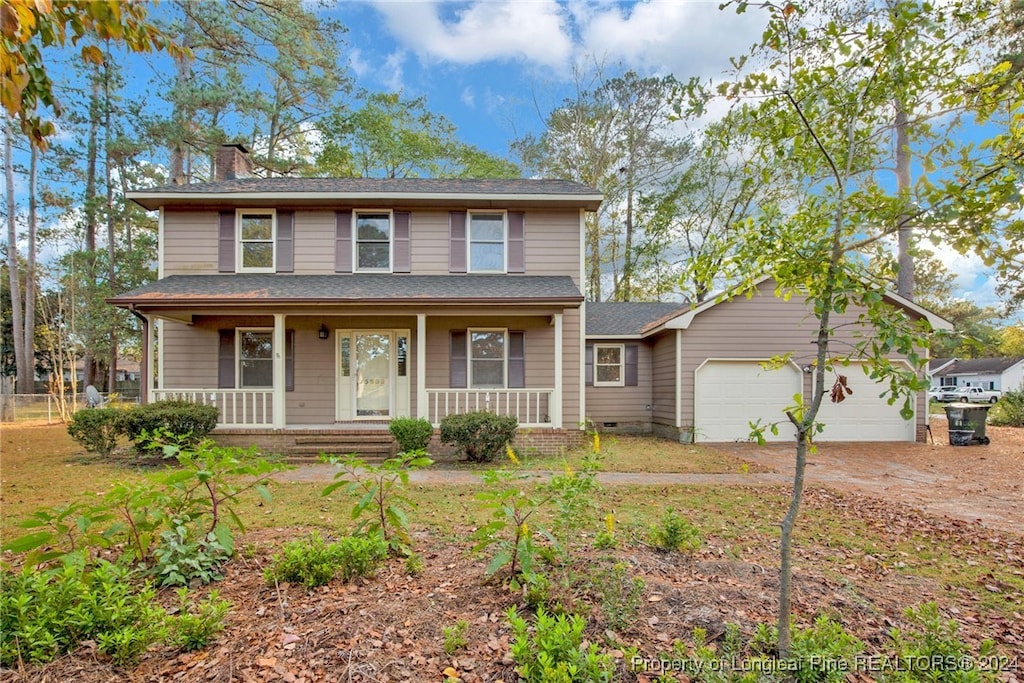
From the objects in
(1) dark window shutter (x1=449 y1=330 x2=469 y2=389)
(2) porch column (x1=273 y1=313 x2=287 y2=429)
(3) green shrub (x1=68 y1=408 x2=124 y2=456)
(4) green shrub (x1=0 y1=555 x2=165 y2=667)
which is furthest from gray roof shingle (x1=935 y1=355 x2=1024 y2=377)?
(4) green shrub (x1=0 y1=555 x2=165 y2=667)

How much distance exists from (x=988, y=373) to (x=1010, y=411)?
3415 cm

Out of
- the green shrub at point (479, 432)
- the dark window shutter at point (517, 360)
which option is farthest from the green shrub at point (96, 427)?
the dark window shutter at point (517, 360)

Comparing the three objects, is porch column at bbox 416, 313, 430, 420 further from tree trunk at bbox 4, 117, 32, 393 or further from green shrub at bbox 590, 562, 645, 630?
tree trunk at bbox 4, 117, 32, 393

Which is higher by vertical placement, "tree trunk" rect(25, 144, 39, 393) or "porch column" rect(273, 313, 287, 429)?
"tree trunk" rect(25, 144, 39, 393)

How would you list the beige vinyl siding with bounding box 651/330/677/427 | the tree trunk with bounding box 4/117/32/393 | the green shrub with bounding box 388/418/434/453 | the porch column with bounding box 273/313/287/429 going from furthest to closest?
the tree trunk with bounding box 4/117/32/393, the beige vinyl siding with bounding box 651/330/677/427, the porch column with bounding box 273/313/287/429, the green shrub with bounding box 388/418/434/453

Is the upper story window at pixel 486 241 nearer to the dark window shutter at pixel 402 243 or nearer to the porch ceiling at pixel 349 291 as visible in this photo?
the porch ceiling at pixel 349 291

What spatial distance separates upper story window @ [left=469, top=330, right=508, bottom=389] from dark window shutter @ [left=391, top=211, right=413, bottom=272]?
2.15 meters

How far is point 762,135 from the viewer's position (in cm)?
299

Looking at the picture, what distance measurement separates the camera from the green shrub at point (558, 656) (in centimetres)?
222

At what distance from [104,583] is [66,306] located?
2792cm

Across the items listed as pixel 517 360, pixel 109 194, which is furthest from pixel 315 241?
pixel 109 194

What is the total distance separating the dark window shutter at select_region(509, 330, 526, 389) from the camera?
1109 centimetres

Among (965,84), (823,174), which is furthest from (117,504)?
(965,84)

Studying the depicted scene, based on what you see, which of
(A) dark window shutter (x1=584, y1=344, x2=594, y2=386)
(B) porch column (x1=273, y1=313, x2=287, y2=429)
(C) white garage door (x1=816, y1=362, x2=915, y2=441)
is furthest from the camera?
(A) dark window shutter (x1=584, y1=344, x2=594, y2=386)
